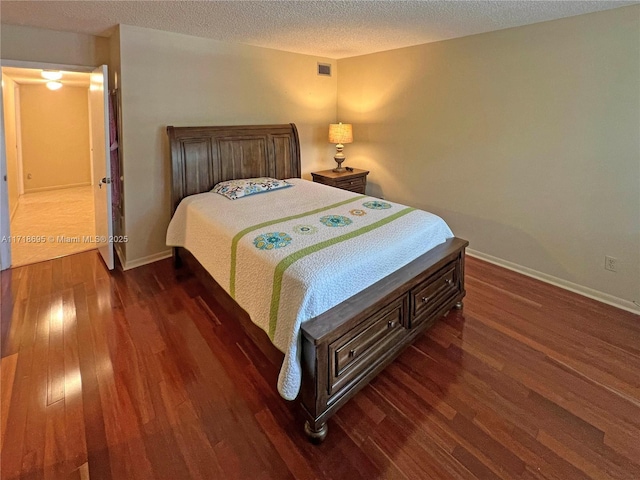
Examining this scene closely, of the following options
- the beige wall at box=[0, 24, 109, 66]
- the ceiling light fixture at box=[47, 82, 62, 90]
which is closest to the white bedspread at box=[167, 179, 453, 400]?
the beige wall at box=[0, 24, 109, 66]

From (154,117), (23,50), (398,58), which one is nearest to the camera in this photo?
(23,50)

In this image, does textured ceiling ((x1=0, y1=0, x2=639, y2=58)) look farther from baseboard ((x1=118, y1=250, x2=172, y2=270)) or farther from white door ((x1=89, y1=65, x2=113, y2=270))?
baseboard ((x1=118, y1=250, x2=172, y2=270))

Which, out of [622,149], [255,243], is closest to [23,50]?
[255,243]

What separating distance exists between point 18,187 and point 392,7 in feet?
23.4

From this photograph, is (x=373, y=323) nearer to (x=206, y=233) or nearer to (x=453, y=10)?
(x=206, y=233)

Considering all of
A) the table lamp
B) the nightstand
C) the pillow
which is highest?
the table lamp

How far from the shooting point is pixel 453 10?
8.65 feet

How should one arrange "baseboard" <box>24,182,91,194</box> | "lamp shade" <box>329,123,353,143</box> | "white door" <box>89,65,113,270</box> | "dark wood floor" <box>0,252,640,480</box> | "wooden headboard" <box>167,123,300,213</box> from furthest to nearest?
"baseboard" <box>24,182,91,194</box> → "lamp shade" <box>329,123,353,143</box> → "wooden headboard" <box>167,123,300,213</box> → "white door" <box>89,65,113,270</box> → "dark wood floor" <box>0,252,640,480</box>

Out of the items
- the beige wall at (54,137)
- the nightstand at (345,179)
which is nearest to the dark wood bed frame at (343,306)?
the nightstand at (345,179)

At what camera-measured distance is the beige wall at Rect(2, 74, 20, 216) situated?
5.32 meters

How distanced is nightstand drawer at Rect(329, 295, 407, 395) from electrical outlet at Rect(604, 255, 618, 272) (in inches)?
78.9

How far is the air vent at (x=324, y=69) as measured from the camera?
4.58 metres

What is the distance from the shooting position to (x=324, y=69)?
182 inches

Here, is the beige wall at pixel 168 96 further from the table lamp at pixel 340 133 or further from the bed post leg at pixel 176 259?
the table lamp at pixel 340 133
